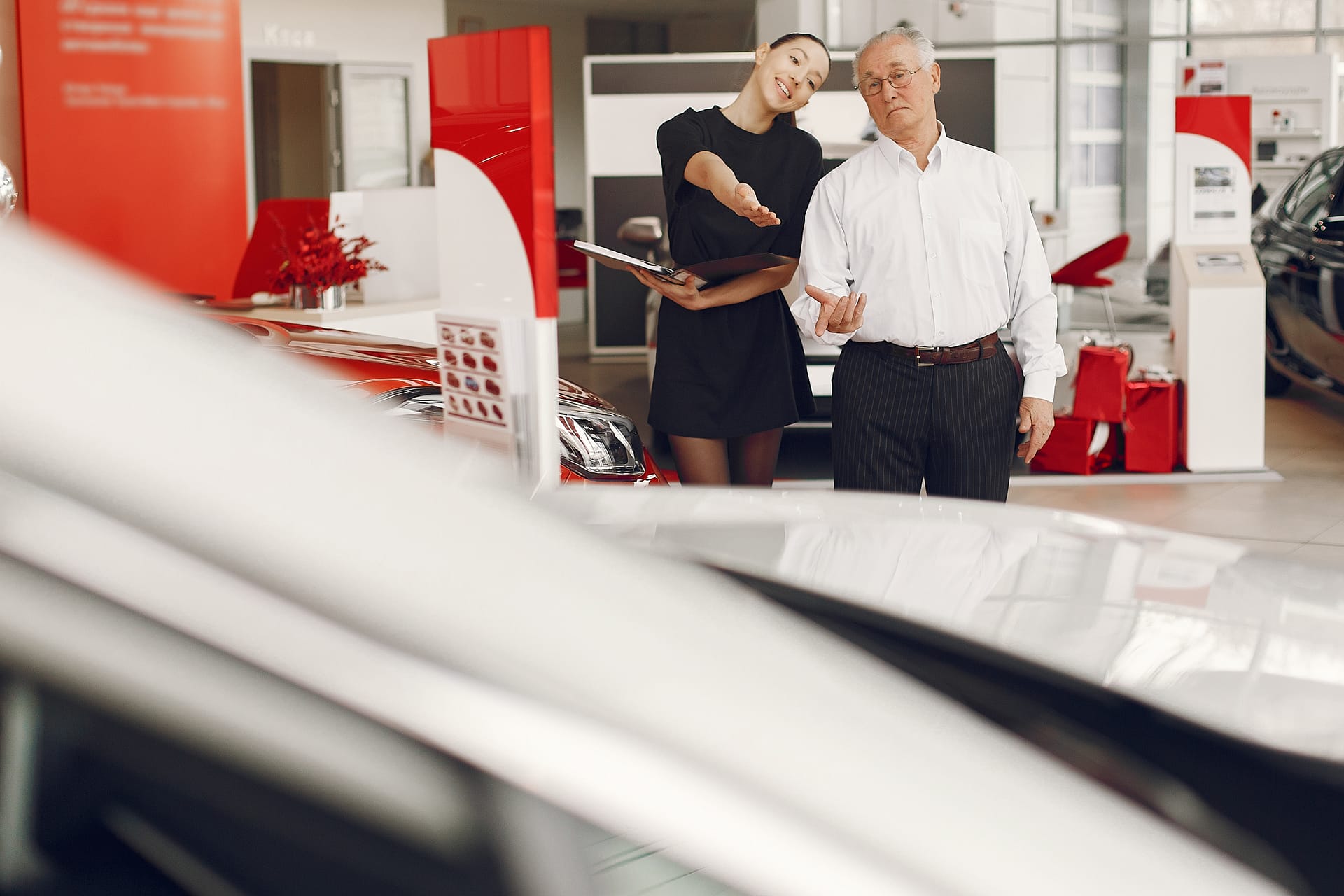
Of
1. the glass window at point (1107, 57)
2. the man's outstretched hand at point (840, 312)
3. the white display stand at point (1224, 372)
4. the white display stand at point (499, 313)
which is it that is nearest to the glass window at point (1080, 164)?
the glass window at point (1107, 57)

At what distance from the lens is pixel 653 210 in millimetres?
10477

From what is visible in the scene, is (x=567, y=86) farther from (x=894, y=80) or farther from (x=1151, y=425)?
(x=894, y=80)

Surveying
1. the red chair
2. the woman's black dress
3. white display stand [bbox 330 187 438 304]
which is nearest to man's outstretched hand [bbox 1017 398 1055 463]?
the woman's black dress

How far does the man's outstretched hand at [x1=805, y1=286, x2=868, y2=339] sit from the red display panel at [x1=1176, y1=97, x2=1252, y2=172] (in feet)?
13.4

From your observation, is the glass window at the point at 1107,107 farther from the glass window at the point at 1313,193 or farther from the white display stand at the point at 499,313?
the white display stand at the point at 499,313

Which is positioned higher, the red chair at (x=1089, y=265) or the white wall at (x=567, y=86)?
the white wall at (x=567, y=86)

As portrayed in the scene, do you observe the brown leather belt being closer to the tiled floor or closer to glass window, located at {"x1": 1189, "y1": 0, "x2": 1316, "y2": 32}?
the tiled floor

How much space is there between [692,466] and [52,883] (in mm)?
2652

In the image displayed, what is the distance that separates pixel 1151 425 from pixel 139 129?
5168mm

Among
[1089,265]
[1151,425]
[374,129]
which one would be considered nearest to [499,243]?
[1151,425]

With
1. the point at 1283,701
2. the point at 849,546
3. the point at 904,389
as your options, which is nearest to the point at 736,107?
the point at 904,389

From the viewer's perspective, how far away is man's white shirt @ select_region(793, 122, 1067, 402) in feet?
→ 8.95

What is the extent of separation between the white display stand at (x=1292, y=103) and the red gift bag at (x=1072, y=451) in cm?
631

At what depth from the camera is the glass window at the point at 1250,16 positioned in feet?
39.2
